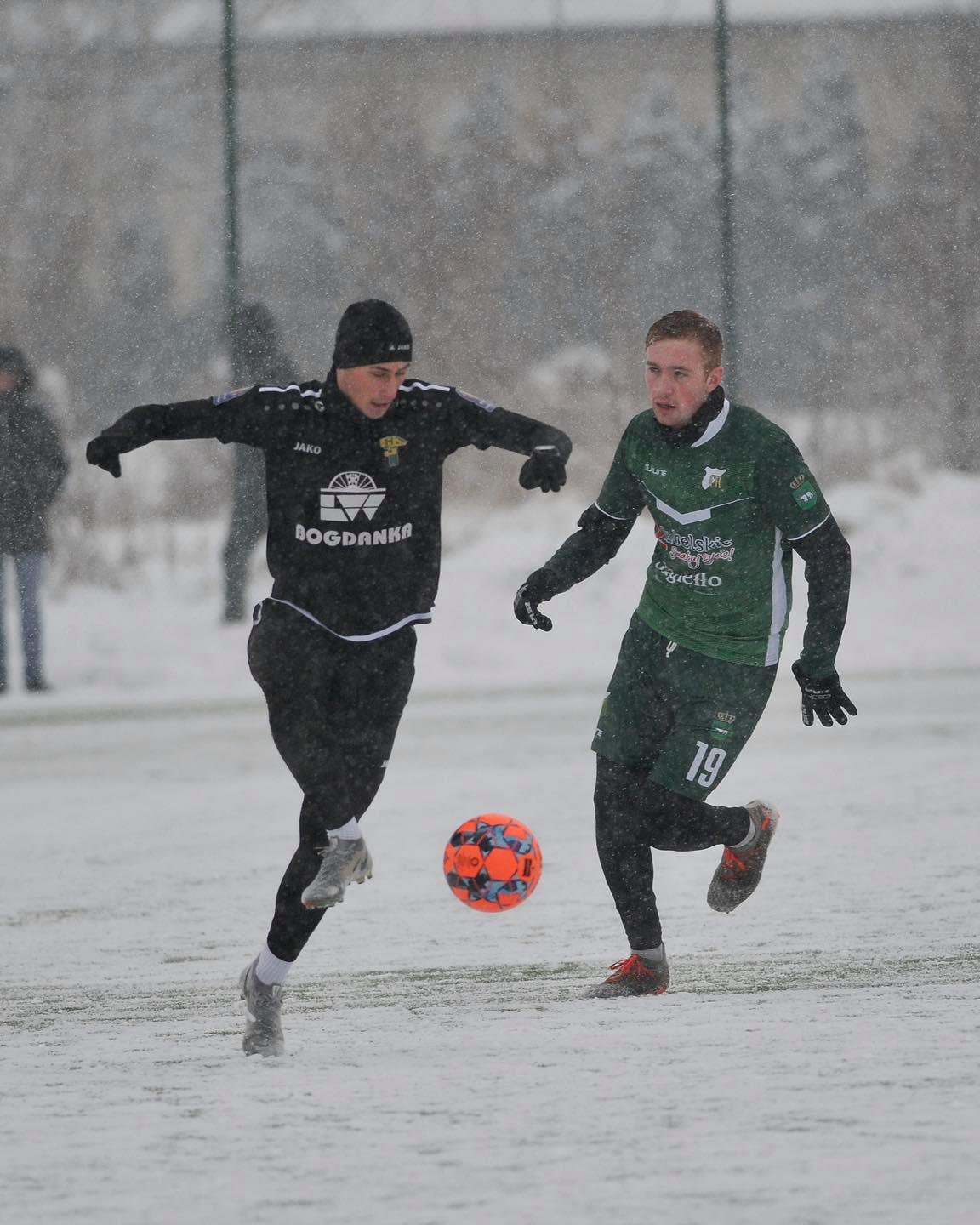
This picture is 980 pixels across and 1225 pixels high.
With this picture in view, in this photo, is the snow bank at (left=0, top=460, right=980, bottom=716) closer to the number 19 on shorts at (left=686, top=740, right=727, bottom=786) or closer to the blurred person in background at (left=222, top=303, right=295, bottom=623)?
the blurred person in background at (left=222, top=303, right=295, bottom=623)

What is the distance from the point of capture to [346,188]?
15.7 metres

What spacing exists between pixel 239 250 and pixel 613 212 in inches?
144

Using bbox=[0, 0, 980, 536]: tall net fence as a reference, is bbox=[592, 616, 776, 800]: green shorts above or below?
below

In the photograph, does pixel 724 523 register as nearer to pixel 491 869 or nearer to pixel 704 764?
pixel 704 764

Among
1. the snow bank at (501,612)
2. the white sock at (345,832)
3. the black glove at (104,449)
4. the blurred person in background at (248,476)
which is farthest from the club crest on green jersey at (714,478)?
the blurred person in background at (248,476)

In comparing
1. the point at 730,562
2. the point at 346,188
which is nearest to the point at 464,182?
the point at 346,188

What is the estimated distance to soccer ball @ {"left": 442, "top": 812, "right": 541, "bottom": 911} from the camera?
5684mm

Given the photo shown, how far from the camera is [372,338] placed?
4805 millimetres

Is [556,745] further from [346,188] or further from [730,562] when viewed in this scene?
[346,188]

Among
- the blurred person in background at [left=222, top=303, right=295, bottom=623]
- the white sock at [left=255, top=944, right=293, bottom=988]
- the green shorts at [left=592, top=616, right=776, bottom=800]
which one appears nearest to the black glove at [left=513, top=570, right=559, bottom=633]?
the green shorts at [left=592, top=616, right=776, bottom=800]

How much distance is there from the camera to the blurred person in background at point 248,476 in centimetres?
1282

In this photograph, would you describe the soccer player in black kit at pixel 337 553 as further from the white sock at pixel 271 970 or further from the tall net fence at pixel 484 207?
the tall net fence at pixel 484 207

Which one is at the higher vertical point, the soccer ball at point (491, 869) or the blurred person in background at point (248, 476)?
the blurred person in background at point (248, 476)

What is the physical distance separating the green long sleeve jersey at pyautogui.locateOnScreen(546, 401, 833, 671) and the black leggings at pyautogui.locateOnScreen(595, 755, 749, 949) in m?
0.40
